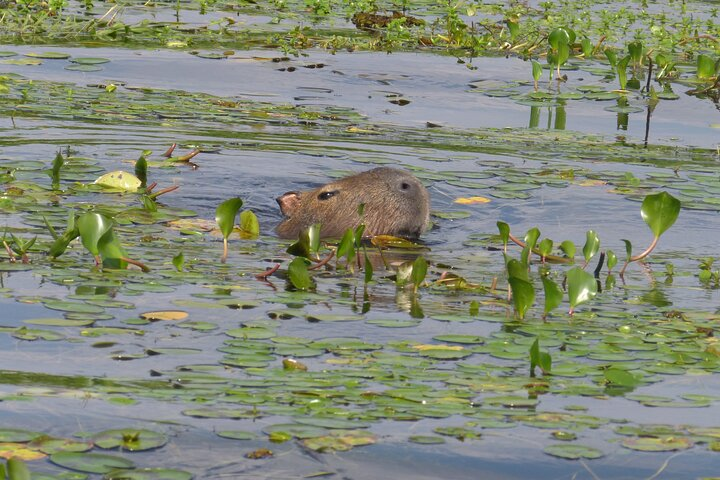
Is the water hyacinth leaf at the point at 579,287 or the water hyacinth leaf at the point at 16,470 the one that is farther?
the water hyacinth leaf at the point at 579,287

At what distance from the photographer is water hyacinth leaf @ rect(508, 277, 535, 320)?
5.49m

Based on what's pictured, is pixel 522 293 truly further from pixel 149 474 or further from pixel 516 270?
pixel 149 474

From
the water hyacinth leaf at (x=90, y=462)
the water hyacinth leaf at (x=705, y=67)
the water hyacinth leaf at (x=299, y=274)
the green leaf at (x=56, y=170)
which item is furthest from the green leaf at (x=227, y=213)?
the water hyacinth leaf at (x=705, y=67)

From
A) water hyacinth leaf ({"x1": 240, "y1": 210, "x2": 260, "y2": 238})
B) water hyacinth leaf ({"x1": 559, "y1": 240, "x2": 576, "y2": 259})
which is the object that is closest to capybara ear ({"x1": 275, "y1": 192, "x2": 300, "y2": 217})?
water hyacinth leaf ({"x1": 240, "y1": 210, "x2": 260, "y2": 238})

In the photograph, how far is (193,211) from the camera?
8406 millimetres

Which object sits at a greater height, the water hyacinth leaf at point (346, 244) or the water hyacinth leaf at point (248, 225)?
the water hyacinth leaf at point (346, 244)

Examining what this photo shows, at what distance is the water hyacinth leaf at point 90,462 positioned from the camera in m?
3.67

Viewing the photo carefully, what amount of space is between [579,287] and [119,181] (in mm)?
4108

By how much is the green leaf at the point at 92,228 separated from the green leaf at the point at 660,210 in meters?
2.68

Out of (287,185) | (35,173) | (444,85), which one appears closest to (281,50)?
(444,85)

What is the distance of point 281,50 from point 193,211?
19.7 ft

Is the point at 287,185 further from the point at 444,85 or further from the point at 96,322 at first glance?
the point at 96,322

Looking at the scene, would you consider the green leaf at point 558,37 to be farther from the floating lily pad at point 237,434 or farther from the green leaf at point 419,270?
the floating lily pad at point 237,434

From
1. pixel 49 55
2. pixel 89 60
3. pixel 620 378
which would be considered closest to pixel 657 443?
pixel 620 378
